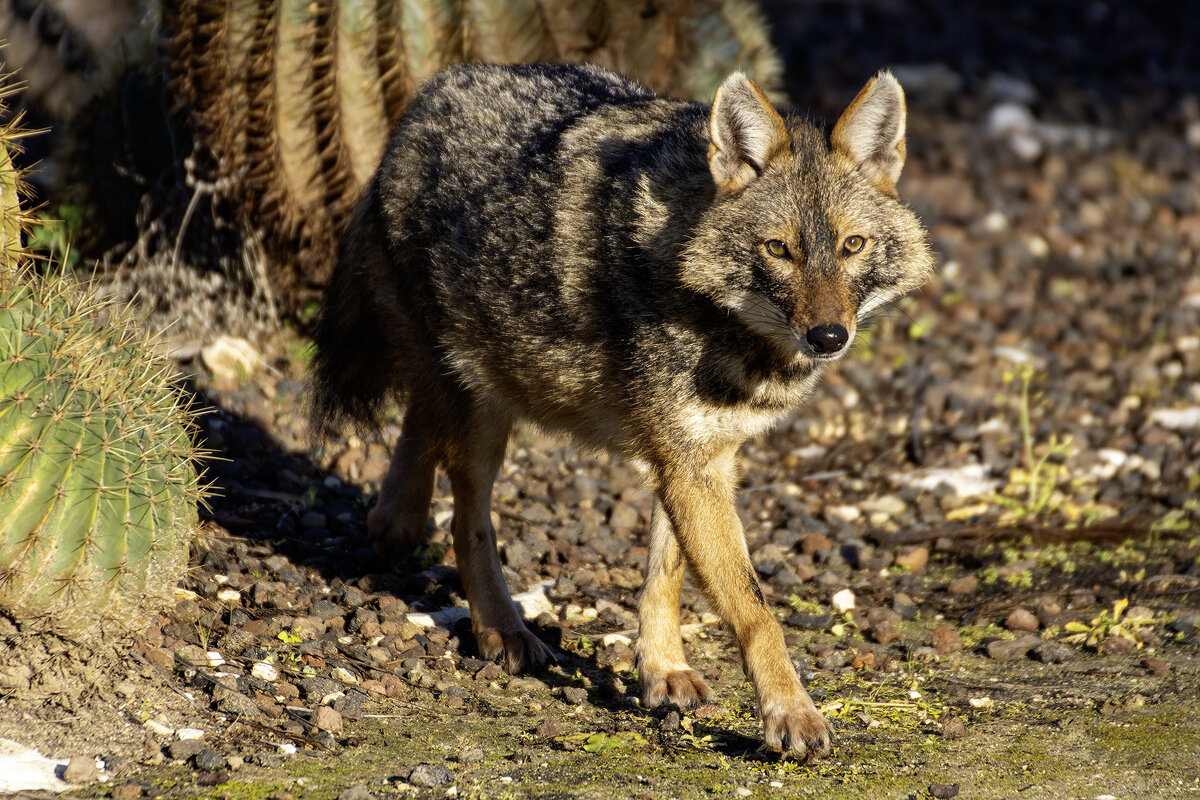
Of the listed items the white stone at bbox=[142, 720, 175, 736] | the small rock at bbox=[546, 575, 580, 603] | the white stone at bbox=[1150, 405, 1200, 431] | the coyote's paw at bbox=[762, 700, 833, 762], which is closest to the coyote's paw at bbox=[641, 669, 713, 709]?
the coyote's paw at bbox=[762, 700, 833, 762]

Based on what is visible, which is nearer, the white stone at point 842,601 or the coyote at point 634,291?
the coyote at point 634,291

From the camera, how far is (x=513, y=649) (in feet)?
14.8

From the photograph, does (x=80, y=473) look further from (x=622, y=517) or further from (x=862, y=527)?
(x=862, y=527)

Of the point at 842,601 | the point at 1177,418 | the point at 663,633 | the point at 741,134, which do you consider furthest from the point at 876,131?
the point at 1177,418

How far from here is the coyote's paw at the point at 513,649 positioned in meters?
4.50

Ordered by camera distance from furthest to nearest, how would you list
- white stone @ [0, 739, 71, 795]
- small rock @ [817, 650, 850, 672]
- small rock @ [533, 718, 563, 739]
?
small rock @ [817, 650, 850, 672], small rock @ [533, 718, 563, 739], white stone @ [0, 739, 71, 795]

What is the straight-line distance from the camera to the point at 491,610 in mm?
4676

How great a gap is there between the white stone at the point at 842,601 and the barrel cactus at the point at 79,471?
2644 mm

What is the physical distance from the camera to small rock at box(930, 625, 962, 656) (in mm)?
4719

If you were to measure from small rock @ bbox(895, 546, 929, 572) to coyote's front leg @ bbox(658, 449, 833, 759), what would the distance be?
1.60 metres

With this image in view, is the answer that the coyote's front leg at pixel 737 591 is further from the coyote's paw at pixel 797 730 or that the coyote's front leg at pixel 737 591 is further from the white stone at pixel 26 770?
the white stone at pixel 26 770

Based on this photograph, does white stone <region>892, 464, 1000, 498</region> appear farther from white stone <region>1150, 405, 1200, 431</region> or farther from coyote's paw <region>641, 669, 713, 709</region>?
coyote's paw <region>641, 669, 713, 709</region>

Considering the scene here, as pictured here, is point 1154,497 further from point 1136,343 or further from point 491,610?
point 491,610

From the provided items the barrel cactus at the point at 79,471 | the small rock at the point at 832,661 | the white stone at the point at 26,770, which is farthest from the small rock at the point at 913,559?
the white stone at the point at 26,770
